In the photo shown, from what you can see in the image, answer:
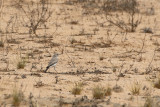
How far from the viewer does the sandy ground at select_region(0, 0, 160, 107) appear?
6.59 meters

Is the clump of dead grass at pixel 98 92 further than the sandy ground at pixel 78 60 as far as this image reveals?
No

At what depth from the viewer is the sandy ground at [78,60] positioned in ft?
21.6

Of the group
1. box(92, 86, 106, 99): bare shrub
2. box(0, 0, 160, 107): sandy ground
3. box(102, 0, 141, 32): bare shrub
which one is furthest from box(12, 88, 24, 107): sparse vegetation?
box(102, 0, 141, 32): bare shrub

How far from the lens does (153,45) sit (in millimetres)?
11188

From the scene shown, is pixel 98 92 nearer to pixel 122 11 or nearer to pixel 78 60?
pixel 78 60

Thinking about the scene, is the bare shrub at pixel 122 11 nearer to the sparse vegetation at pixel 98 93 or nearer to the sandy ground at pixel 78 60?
the sandy ground at pixel 78 60

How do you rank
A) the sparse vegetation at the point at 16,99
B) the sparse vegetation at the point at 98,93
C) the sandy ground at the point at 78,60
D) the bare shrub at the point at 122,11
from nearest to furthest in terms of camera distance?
the sparse vegetation at the point at 16,99 < the sparse vegetation at the point at 98,93 < the sandy ground at the point at 78,60 < the bare shrub at the point at 122,11

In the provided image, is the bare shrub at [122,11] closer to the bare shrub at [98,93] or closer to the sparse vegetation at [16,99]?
the bare shrub at [98,93]

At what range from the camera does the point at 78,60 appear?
9.35m

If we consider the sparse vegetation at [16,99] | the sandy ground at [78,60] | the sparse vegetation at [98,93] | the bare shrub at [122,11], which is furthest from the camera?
the bare shrub at [122,11]

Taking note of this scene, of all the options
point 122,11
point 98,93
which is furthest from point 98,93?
point 122,11

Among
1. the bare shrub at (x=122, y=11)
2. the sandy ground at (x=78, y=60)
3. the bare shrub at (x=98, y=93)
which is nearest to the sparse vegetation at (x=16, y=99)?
the sandy ground at (x=78, y=60)

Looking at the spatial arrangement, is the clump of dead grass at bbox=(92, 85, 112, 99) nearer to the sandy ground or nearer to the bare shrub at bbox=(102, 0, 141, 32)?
the sandy ground

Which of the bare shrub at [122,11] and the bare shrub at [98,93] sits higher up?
the bare shrub at [122,11]
